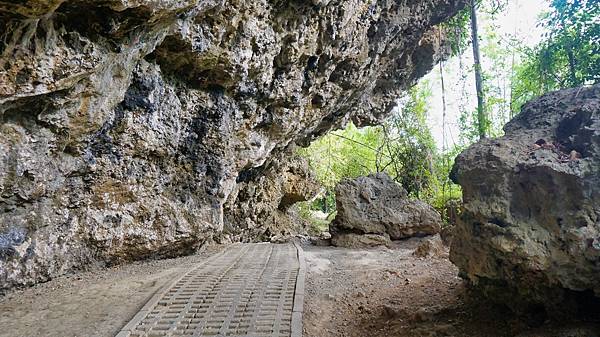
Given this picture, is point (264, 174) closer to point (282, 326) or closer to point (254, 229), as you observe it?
point (254, 229)

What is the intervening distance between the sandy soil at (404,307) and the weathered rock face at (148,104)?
3674 millimetres

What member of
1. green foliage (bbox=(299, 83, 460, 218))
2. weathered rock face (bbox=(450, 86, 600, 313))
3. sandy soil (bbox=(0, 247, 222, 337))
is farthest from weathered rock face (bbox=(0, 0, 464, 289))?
Answer: weathered rock face (bbox=(450, 86, 600, 313))

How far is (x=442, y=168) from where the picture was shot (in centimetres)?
1485

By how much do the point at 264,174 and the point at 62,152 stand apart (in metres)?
9.91

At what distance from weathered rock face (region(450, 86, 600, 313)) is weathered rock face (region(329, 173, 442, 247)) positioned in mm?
7401

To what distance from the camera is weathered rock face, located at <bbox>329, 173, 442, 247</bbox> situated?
1144 cm

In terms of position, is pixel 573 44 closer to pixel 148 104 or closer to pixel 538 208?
pixel 538 208

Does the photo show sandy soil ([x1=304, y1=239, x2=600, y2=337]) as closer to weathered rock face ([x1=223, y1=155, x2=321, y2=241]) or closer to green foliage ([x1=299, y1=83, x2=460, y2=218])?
weathered rock face ([x1=223, y1=155, x2=321, y2=241])

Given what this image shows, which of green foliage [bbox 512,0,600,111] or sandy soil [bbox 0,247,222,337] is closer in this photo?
sandy soil [bbox 0,247,222,337]

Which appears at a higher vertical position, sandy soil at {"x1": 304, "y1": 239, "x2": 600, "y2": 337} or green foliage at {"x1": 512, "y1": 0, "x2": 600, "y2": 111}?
green foliage at {"x1": 512, "y1": 0, "x2": 600, "y2": 111}

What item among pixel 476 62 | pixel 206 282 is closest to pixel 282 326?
pixel 206 282

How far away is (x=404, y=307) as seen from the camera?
491cm

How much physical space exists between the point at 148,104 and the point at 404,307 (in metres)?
5.87

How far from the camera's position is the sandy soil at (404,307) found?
12.8 feet
